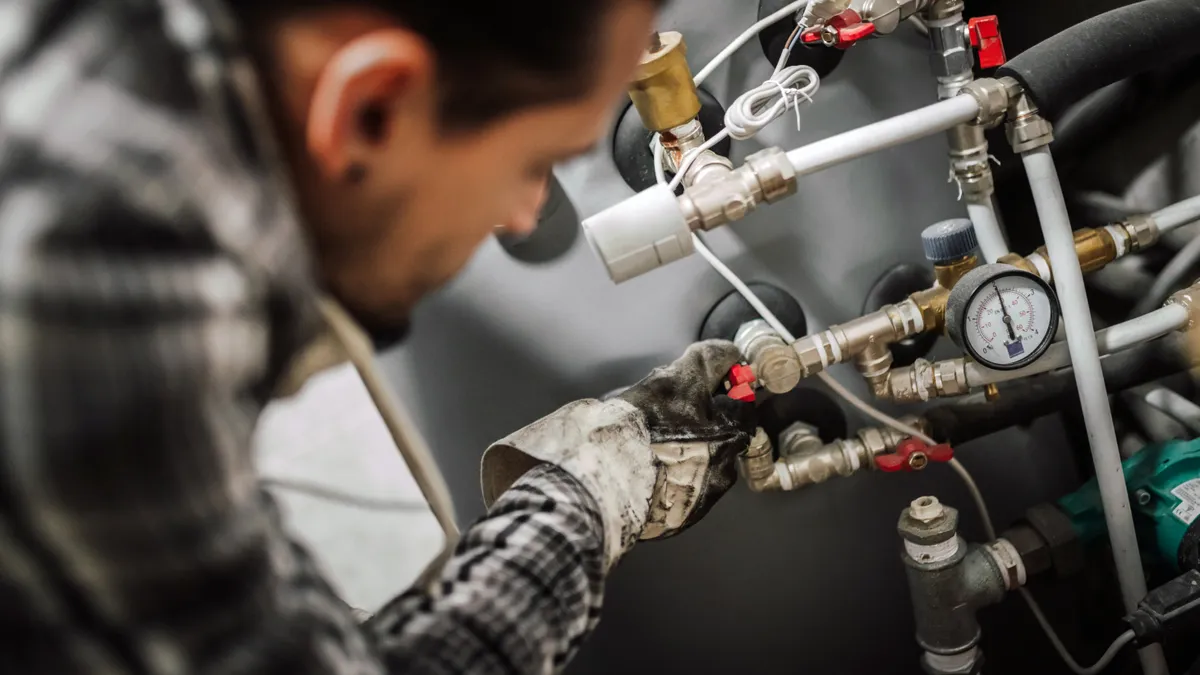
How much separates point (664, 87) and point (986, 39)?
0.91 ft

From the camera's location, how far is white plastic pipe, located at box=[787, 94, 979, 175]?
589mm

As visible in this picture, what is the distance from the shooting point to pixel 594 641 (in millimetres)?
906

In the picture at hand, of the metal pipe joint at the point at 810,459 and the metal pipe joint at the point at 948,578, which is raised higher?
the metal pipe joint at the point at 810,459

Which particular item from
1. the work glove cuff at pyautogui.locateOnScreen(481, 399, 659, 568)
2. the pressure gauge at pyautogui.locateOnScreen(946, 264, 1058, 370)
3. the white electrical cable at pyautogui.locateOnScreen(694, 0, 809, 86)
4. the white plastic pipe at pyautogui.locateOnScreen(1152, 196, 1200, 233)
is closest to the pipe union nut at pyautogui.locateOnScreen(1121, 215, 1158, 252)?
the white plastic pipe at pyautogui.locateOnScreen(1152, 196, 1200, 233)

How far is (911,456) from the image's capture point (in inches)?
30.8

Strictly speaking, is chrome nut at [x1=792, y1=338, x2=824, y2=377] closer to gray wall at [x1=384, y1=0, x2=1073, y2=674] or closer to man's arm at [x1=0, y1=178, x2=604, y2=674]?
gray wall at [x1=384, y1=0, x2=1073, y2=674]

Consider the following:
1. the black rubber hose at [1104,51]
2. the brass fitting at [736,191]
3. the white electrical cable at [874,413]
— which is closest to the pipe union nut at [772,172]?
the brass fitting at [736,191]

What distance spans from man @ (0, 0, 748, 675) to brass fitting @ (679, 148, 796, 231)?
0.18m

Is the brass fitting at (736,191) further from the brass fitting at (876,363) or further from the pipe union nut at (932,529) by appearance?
the pipe union nut at (932,529)

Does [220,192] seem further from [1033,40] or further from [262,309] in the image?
[1033,40]

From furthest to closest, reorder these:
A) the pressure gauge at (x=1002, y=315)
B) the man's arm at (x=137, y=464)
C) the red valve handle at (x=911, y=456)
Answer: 1. the red valve handle at (x=911, y=456)
2. the pressure gauge at (x=1002, y=315)
3. the man's arm at (x=137, y=464)

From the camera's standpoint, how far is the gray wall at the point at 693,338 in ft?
2.53

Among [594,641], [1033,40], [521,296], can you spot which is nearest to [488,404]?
[521,296]

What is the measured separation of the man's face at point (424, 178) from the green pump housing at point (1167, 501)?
654mm
